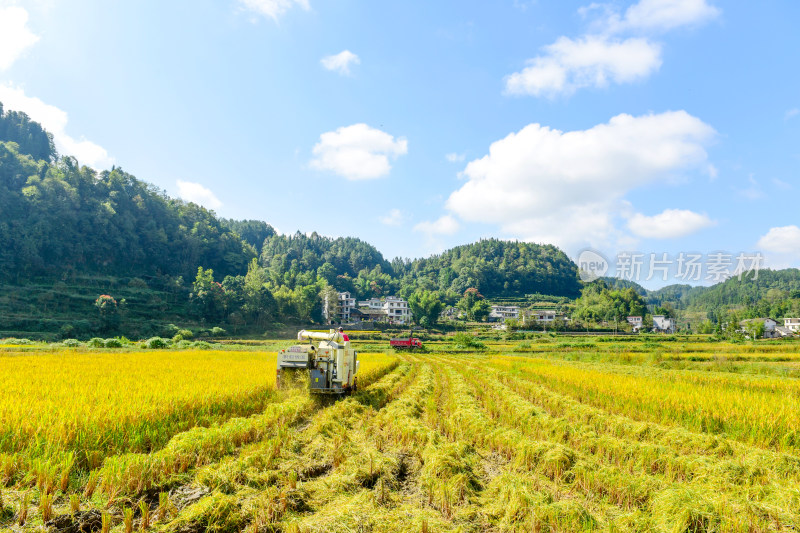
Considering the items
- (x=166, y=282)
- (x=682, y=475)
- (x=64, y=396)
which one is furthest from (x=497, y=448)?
(x=166, y=282)

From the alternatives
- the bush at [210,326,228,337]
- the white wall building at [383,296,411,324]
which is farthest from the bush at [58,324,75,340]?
the white wall building at [383,296,411,324]

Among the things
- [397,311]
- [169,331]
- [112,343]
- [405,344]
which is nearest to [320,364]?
[112,343]

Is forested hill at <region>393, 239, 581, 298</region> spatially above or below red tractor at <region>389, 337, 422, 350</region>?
above

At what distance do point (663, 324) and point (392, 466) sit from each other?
129 meters

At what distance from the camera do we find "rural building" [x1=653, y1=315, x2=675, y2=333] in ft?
347

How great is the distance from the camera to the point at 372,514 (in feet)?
13.7

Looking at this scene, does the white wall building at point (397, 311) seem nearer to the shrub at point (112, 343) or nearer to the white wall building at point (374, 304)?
the white wall building at point (374, 304)

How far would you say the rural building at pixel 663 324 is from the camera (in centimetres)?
10566

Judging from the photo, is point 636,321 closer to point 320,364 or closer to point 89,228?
point 320,364

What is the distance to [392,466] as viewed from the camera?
5828mm

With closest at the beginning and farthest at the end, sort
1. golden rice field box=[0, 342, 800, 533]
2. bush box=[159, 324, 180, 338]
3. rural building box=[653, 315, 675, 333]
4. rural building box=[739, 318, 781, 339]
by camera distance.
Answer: golden rice field box=[0, 342, 800, 533]
bush box=[159, 324, 180, 338]
rural building box=[739, 318, 781, 339]
rural building box=[653, 315, 675, 333]

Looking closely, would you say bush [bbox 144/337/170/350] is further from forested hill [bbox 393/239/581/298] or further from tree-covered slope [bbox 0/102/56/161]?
forested hill [bbox 393/239/581/298]

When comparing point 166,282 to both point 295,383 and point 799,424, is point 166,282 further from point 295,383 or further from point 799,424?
point 799,424

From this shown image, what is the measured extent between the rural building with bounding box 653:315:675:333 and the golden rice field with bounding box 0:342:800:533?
4579 inches
